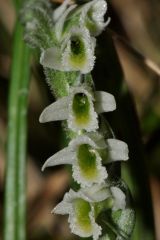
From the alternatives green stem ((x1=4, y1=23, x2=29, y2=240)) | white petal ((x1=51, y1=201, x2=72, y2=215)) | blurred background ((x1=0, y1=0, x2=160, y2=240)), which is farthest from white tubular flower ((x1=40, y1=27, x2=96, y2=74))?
blurred background ((x1=0, y1=0, x2=160, y2=240))

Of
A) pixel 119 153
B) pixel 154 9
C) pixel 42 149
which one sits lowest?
pixel 119 153

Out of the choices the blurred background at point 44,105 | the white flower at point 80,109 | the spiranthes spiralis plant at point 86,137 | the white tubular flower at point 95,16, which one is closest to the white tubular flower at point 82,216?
the spiranthes spiralis plant at point 86,137

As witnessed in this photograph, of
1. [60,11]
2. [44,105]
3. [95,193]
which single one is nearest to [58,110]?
[95,193]

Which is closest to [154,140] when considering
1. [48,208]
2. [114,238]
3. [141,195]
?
[141,195]

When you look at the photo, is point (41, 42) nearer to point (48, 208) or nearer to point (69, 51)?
point (69, 51)

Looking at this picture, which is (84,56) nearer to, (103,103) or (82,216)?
(103,103)
